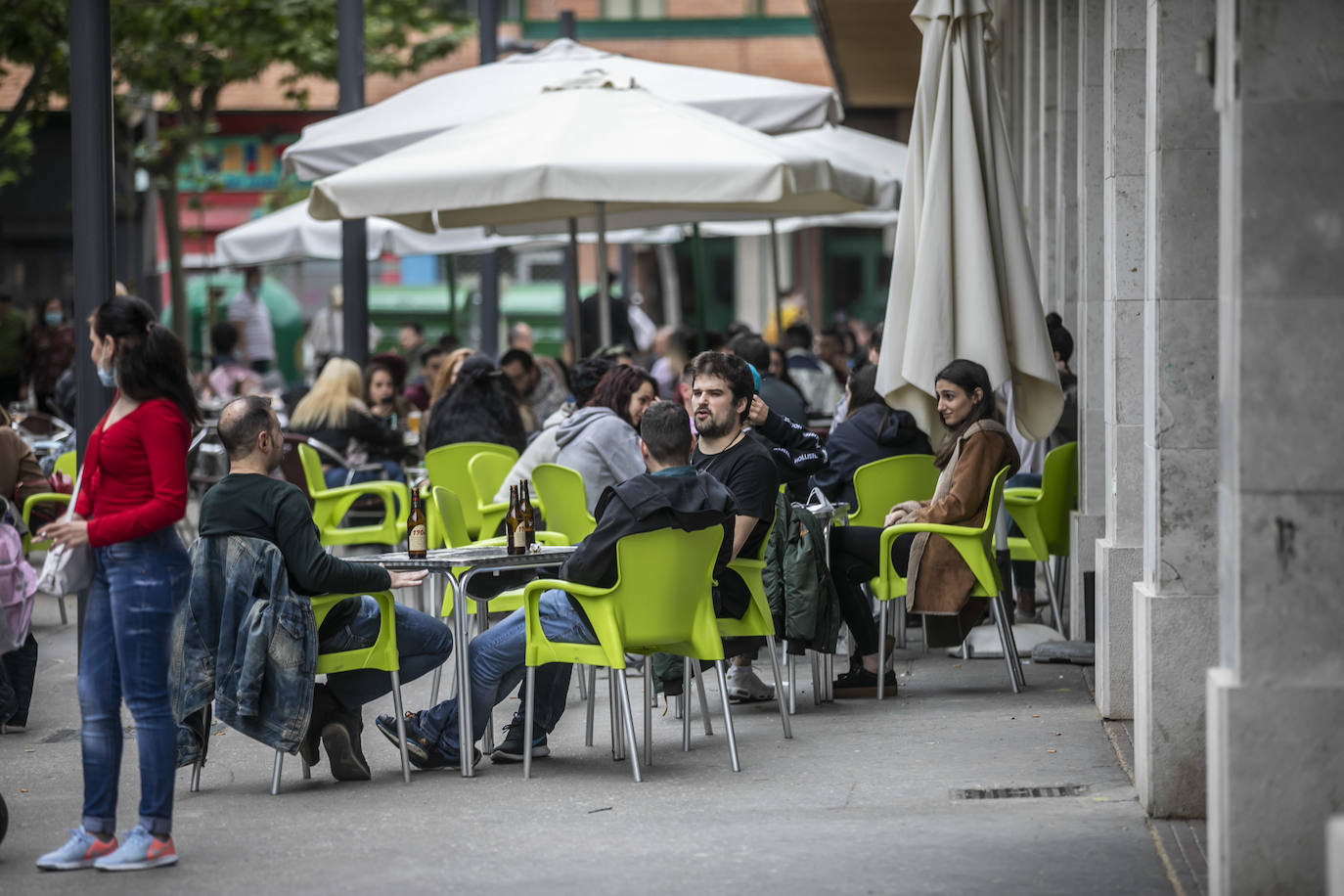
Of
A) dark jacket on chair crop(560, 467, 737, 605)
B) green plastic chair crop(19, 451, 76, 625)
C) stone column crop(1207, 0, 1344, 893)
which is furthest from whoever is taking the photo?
green plastic chair crop(19, 451, 76, 625)

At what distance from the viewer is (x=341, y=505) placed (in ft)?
36.8

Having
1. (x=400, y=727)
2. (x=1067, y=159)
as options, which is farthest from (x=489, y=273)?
(x=400, y=727)

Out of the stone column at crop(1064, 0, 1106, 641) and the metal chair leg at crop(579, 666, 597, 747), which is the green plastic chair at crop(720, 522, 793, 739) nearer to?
the metal chair leg at crop(579, 666, 597, 747)

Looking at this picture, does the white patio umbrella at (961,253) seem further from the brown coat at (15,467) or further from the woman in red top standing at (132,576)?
the brown coat at (15,467)

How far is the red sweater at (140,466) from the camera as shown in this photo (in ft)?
18.9

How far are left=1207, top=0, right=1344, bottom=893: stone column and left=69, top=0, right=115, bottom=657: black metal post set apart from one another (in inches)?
243

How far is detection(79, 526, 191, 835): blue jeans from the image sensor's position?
5805mm

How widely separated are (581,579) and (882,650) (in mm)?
2163

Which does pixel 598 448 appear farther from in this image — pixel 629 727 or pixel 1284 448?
pixel 1284 448

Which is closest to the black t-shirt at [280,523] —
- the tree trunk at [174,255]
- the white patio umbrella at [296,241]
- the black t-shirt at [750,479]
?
the black t-shirt at [750,479]

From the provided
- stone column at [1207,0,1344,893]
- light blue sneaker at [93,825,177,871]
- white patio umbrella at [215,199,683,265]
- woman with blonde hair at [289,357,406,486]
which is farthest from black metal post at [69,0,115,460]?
white patio umbrella at [215,199,683,265]

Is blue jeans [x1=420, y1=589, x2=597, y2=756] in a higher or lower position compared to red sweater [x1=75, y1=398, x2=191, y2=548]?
lower

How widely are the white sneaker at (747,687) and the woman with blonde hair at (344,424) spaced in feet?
14.4

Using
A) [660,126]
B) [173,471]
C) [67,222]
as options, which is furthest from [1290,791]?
[67,222]
